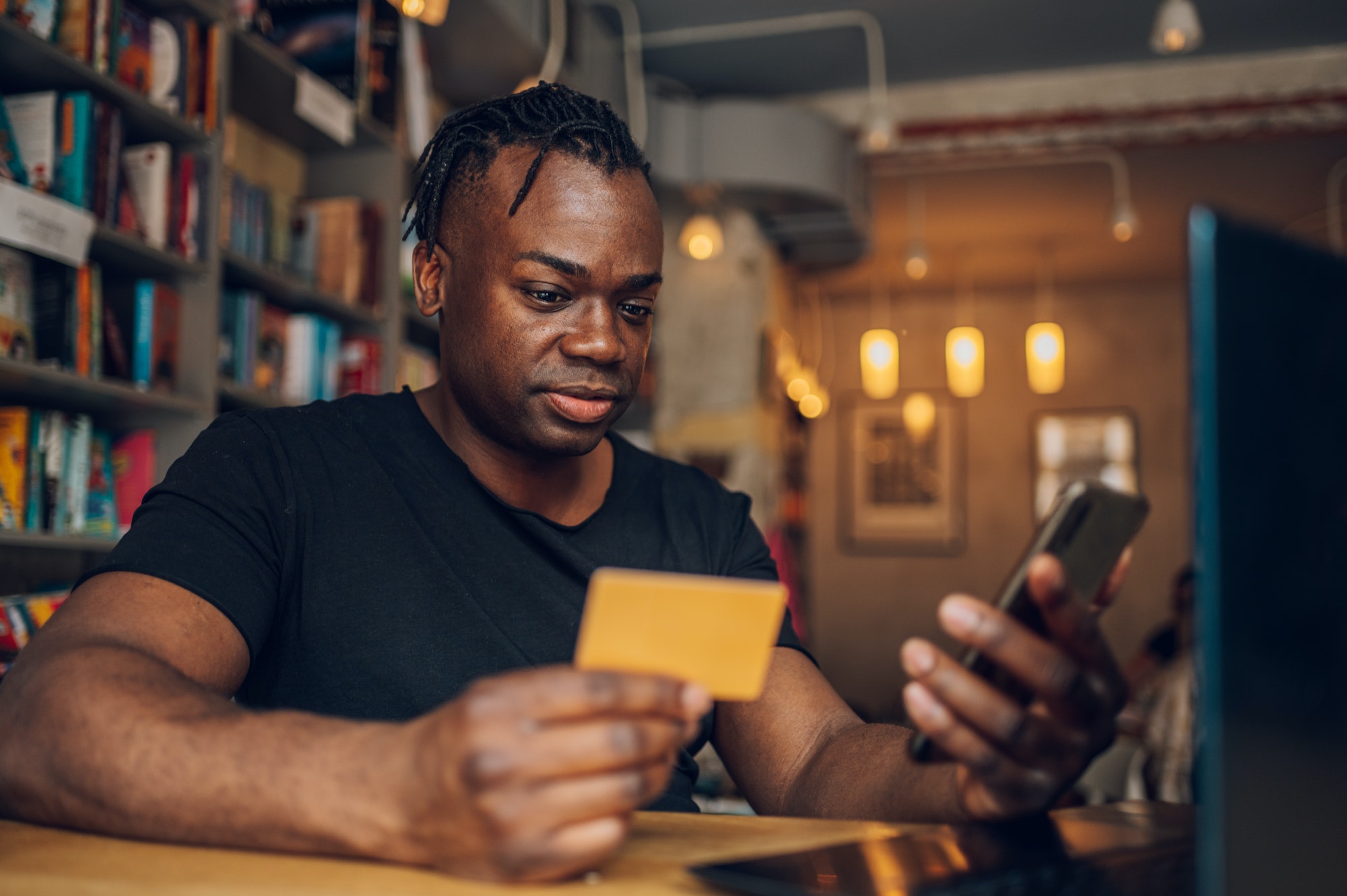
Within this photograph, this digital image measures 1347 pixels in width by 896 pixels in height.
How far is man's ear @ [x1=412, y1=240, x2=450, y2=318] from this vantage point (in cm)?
144

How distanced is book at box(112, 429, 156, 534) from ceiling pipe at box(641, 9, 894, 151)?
287cm

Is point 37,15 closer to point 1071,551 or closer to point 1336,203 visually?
point 1071,551

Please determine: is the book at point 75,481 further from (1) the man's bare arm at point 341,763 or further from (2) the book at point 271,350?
(1) the man's bare arm at point 341,763

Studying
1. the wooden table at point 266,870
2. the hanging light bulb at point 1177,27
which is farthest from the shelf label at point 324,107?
the hanging light bulb at point 1177,27

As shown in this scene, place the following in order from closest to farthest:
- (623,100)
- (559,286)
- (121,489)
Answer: (559,286) < (121,489) < (623,100)

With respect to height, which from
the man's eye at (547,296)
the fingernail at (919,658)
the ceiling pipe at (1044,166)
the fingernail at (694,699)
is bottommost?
the fingernail at (694,699)

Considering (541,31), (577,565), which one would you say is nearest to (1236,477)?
Result: (577,565)

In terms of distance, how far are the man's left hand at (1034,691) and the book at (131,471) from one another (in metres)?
2.05

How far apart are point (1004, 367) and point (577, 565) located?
7.75 meters

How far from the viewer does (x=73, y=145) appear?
2.10 m

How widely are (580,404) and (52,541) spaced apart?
4.32ft

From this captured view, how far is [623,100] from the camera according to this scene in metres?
4.68

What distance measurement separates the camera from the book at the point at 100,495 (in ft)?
7.40

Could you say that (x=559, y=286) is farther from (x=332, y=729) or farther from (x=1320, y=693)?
(x=1320, y=693)
